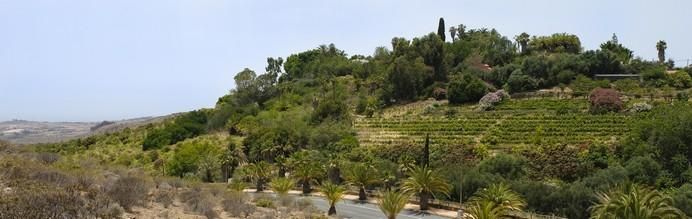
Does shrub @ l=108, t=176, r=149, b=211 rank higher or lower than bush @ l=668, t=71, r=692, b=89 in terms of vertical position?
lower

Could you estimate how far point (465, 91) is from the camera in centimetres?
7244

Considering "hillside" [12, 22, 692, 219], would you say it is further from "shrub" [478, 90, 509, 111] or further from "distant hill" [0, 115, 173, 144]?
"distant hill" [0, 115, 173, 144]

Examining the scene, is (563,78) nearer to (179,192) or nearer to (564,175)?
(564,175)

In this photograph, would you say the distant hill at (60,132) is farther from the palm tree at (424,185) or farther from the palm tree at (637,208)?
the palm tree at (637,208)

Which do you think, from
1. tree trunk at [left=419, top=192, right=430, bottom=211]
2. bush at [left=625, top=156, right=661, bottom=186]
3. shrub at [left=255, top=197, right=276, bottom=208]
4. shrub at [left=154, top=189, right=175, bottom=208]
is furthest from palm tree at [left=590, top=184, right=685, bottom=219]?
bush at [left=625, top=156, right=661, bottom=186]

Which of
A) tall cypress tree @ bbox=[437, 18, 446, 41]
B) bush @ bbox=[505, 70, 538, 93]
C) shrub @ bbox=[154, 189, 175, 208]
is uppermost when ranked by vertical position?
tall cypress tree @ bbox=[437, 18, 446, 41]

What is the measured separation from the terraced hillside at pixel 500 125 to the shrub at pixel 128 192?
3790cm

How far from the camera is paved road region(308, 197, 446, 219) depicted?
31859 millimetres

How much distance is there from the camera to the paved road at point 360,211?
31.9 m

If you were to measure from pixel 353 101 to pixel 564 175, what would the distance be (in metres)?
44.2

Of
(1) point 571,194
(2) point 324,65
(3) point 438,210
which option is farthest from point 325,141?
(2) point 324,65

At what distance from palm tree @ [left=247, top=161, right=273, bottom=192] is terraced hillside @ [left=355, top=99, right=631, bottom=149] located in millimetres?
13472

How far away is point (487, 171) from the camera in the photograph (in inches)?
1684

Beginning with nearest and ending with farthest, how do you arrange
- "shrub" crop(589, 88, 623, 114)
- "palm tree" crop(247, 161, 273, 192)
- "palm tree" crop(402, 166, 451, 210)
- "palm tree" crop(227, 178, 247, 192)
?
1. "palm tree" crop(227, 178, 247, 192)
2. "palm tree" crop(402, 166, 451, 210)
3. "palm tree" crop(247, 161, 273, 192)
4. "shrub" crop(589, 88, 623, 114)
